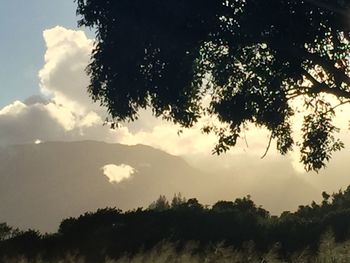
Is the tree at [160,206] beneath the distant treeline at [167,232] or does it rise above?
above

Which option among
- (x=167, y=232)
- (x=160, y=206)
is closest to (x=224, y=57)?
(x=167, y=232)

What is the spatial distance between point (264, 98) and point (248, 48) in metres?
1.86

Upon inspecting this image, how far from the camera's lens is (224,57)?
63.7 ft

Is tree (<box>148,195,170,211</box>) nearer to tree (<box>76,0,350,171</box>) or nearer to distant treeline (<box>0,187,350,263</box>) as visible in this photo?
distant treeline (<box>0,187,350,263</box>)

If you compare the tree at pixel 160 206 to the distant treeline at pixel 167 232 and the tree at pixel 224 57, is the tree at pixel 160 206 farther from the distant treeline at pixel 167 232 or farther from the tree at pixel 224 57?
the tree at pixel 224 57

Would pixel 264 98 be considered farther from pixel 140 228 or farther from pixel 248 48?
pixel 140 228

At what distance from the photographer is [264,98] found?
64.3 feet

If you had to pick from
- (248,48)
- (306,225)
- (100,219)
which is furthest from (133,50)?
(306,225)

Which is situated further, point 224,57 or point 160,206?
point 160,206

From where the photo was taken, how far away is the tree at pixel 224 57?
1708cm

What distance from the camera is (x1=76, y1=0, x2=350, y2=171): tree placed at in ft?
56.0

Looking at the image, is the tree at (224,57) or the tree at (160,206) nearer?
the tree at (224,57)

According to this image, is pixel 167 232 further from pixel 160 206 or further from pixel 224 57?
pixel 160 206

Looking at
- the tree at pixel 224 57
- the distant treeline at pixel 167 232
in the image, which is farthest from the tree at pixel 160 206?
the tree at pixel 224 57
